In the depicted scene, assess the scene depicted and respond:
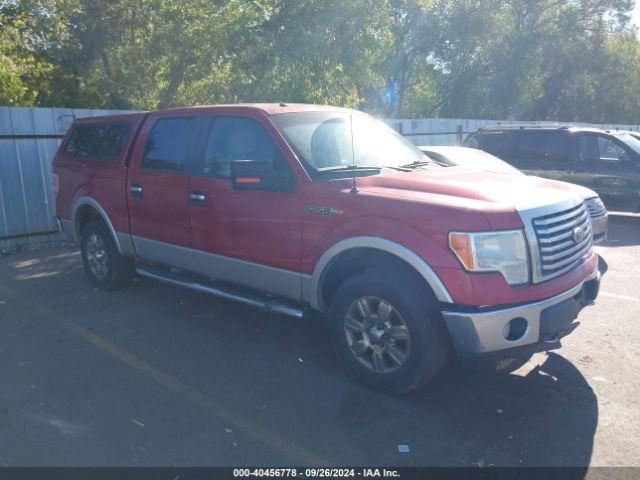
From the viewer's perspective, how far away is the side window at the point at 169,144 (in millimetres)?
5578

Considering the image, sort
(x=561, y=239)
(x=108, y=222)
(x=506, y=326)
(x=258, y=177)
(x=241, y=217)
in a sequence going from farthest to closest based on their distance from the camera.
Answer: (x=108, y=222)
(x=241, y=217)
(x=258, y=177)
(x=561, y=239)
(x=506, y=326)

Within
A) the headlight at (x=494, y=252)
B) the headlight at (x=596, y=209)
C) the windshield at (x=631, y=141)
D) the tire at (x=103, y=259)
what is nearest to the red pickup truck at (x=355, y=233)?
the headlight at (x=494, y=252)

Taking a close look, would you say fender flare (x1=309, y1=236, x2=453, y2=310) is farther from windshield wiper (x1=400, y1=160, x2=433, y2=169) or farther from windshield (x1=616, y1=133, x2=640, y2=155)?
windshield (x1=616, y1=133, x2=640, y2=155)

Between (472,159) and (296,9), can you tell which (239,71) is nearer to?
(296,9)

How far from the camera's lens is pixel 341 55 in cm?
1303

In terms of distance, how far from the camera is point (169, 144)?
5.76 meters

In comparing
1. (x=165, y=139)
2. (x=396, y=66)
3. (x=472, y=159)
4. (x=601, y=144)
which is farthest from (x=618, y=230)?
(x=396, y=66)

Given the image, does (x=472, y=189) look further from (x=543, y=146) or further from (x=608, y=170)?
(x=543, y=146)

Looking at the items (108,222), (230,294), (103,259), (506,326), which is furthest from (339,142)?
(103,259)

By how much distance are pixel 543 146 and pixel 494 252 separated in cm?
875

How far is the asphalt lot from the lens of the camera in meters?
3.50

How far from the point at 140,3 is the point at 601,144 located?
9.53 meters

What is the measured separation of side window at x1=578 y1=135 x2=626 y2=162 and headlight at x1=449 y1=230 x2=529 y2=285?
8.36 metres

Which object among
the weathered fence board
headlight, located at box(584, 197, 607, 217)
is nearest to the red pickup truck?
headlight, located at box(584, 197, 607, 217)
